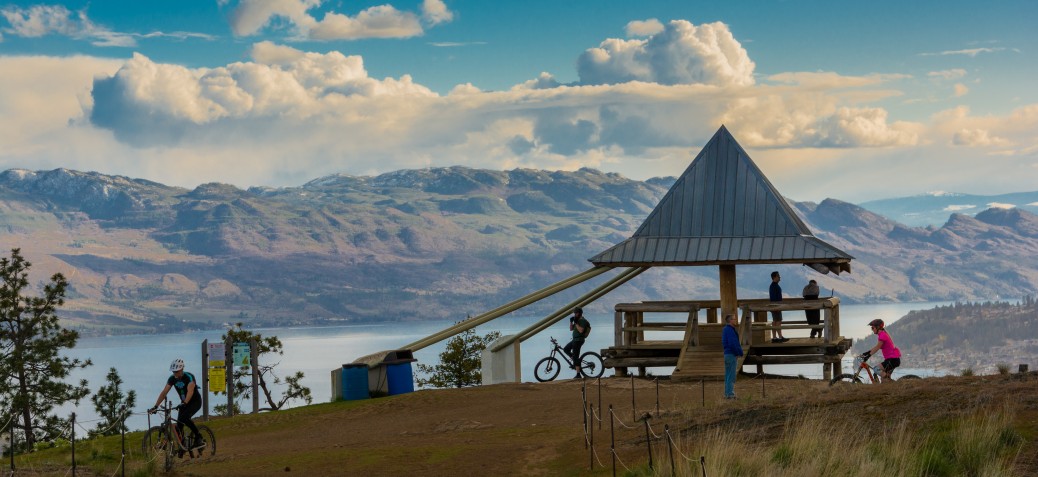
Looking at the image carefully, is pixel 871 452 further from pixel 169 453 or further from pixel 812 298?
pixel 812 298

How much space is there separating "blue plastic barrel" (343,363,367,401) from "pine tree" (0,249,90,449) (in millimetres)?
A: 15564

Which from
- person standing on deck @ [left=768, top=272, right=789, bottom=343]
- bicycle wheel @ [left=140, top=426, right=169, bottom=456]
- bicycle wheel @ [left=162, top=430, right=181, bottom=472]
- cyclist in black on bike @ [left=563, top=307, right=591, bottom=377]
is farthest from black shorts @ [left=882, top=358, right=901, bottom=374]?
bicycle wheel @ [left=140, top=426, right=169, bottom=456]

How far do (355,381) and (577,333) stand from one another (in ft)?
17.6

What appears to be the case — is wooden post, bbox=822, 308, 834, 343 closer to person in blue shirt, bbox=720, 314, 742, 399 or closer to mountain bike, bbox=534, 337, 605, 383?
mountain bike, bbox=534, 337, 605, 383

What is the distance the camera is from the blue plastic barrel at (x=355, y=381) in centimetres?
2900

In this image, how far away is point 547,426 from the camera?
2127cm

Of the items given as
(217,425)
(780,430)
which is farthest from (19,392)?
(780,430)

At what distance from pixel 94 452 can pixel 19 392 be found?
22.2 m

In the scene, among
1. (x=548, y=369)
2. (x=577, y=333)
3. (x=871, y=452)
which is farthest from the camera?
(x=548, y=369)

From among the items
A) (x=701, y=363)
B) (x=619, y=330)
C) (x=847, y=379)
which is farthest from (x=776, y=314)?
(x=847, y=379)

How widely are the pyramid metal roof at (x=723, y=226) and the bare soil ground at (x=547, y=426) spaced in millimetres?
4021

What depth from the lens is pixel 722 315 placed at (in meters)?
29.5

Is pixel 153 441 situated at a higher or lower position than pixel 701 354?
lower

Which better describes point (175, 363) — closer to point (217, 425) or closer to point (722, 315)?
point (217, 425)
